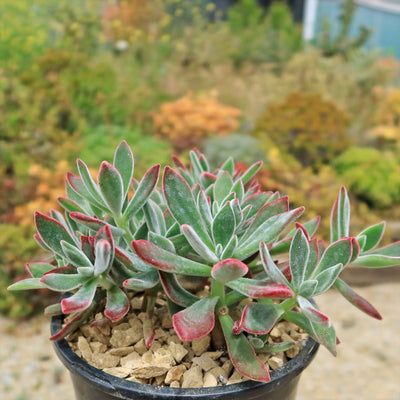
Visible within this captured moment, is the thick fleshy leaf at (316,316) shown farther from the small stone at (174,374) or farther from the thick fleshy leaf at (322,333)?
the small stone at (174,374)

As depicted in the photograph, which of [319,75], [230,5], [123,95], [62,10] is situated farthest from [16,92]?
[230,5]

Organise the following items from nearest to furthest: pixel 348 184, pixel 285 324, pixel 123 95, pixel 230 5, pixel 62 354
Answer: pixel 62 354 → pixel 285 324 → pixel 348 184 → pixel 123 95 → pixel 230 5

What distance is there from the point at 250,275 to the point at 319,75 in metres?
4.89

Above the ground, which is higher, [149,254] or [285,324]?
[149,254]

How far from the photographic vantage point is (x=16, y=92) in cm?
401

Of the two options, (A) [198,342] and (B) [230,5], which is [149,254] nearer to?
(A) [198,342]

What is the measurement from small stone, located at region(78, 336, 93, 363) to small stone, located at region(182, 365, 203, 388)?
0.74 ft

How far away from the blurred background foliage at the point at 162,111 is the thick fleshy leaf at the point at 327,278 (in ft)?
7.47

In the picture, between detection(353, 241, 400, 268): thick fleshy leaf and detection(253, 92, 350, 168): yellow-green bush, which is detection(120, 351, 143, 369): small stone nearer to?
detection(353, 241, 400, 268): thick fleshy leaf

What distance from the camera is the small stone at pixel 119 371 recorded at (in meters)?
1.04

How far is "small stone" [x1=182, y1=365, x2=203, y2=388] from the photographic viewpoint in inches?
40.4

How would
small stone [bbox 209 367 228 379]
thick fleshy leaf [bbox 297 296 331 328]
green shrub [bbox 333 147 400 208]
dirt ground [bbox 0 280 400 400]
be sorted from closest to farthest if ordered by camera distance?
thick fleshy leaf [bbox 297 296 331 328]
small stone [bbox 209 367 228 379]
dirt ground [bbox 0 280 400 400]
green shrub [bbox 333 147 400 208]

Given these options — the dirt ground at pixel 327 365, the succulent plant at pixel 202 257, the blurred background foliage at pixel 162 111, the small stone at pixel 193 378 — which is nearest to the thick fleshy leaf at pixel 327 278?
the succulent plant at pixel 202 257

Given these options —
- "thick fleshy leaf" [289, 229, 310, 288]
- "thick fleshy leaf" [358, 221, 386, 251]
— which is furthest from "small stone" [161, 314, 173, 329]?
"thick fleshy leaf" [358, 221, 386, 251]
